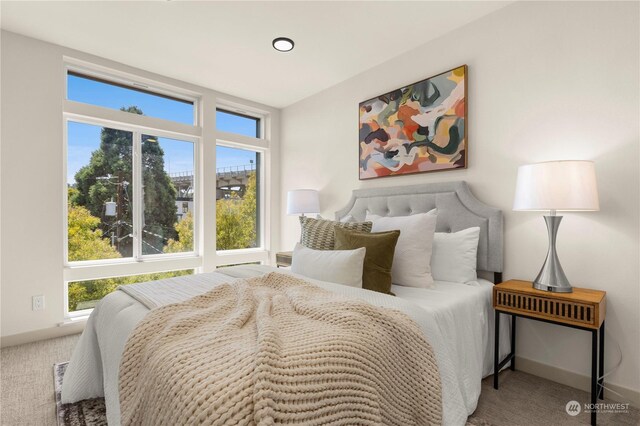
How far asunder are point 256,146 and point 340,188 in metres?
1.47

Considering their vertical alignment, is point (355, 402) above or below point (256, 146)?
below

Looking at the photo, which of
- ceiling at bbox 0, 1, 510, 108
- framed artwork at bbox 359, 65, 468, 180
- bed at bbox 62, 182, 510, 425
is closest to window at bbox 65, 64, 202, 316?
ceiling at bbox 0, 1, 510, 108

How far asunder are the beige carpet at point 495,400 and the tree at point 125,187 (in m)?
1.39

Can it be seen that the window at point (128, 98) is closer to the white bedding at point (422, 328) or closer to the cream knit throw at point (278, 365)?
the white bedding at point (422, 328)

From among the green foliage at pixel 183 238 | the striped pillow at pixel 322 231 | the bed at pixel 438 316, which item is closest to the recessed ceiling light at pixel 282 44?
the striped pillow at pixel 322 231

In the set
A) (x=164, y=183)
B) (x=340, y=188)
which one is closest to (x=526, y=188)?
(x=340, y=188)

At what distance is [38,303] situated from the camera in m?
2.79

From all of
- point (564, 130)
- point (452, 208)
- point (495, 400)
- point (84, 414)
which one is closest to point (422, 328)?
point (495, 400)

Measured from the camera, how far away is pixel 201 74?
3.42 m

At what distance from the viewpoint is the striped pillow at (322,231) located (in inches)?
92.6

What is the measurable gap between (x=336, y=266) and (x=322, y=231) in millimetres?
552

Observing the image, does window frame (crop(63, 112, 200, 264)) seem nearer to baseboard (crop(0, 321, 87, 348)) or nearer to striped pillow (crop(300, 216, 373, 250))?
baseboard (crop(0, 321, 87, 348))

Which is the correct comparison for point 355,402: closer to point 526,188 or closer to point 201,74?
point 526,188

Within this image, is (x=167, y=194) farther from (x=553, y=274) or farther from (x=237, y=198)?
(x=553, y=274)
